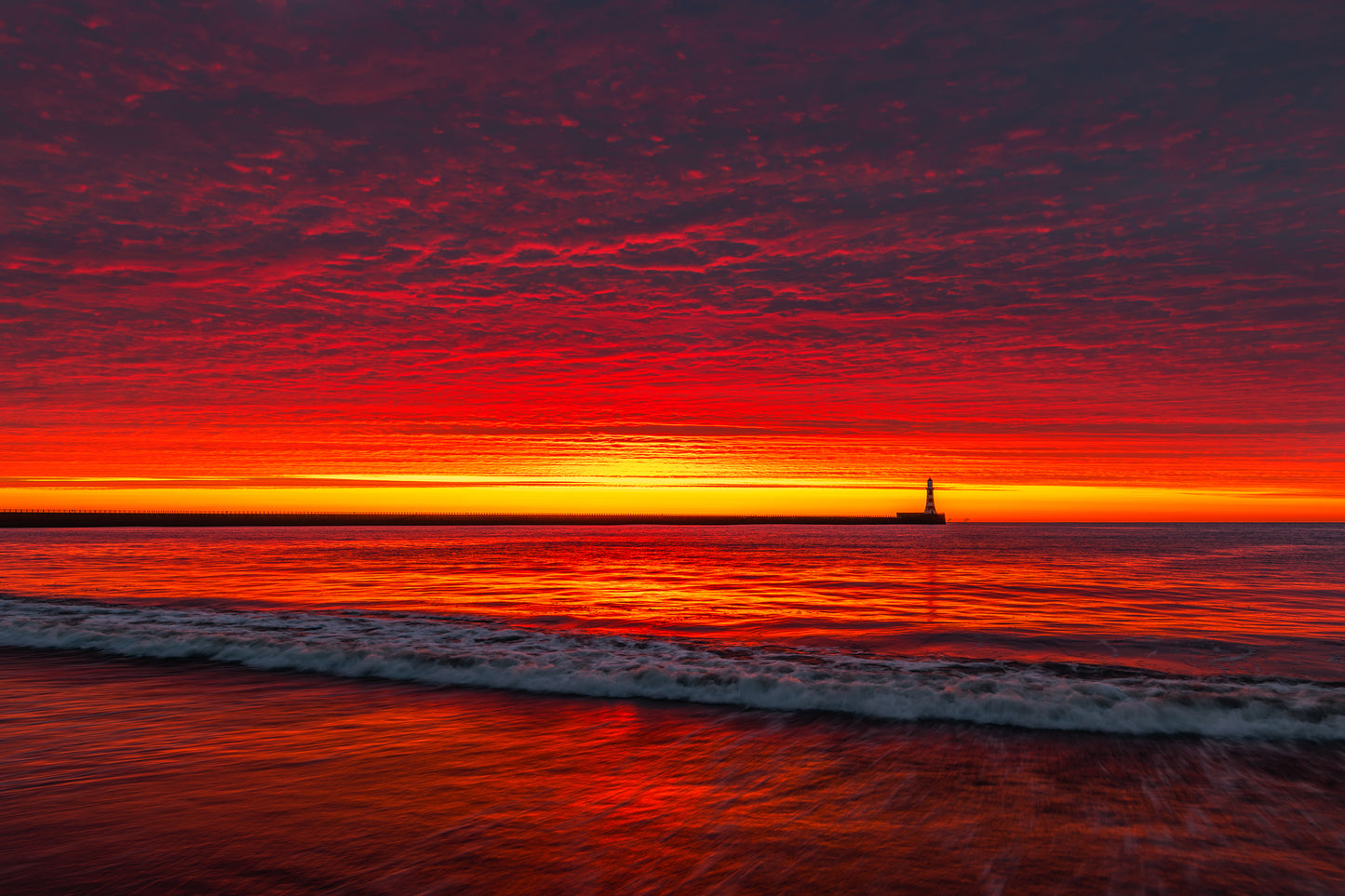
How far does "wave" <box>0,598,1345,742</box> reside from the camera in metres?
10.6

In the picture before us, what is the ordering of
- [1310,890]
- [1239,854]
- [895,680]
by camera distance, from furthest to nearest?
[895,680] → [1239,854] → [1310,890]

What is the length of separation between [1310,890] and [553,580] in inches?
1156

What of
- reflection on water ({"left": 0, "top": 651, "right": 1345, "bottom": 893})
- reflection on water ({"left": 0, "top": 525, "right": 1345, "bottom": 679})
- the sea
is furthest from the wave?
reflection on water ({"left": 0, "top": 525, "right": 1345, "bottom": 679})

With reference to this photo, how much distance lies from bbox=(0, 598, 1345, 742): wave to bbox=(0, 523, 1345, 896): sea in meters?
0.07

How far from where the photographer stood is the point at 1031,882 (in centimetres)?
553

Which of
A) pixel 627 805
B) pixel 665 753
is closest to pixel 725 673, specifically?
pixel 665 753

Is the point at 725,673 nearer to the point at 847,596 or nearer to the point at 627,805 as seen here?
the point at 627,805

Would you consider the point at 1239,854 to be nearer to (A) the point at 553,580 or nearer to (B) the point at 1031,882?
(B) the point at 1031,882

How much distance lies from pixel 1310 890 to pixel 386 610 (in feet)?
68.3

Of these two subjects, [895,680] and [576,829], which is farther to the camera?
[895,680]

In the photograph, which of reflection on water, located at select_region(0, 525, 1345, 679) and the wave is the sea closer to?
the wave

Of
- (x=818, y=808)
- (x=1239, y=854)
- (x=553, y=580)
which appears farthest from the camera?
(x=553, y=580)

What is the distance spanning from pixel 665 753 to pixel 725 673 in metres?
4.00

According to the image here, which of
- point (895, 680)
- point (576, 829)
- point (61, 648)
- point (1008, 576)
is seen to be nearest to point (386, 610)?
point (61, 648)
